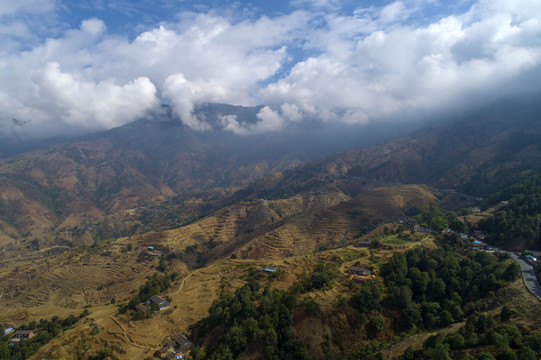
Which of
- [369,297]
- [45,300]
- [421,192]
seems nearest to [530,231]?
[369,297]

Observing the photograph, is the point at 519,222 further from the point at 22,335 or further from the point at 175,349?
the point at 22,335

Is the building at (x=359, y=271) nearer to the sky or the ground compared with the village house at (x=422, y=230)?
nearer to the sky

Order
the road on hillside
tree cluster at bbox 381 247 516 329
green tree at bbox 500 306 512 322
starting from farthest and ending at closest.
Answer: tree cluster at bbox 381 247 516 329 → the road on hillside → green tree at bbox 500 306 512 322

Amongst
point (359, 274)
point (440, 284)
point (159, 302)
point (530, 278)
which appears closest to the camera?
point (530, 278)

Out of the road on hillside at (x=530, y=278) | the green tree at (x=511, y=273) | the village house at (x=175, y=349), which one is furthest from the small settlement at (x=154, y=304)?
the road on hillside at (x=530, y=278)

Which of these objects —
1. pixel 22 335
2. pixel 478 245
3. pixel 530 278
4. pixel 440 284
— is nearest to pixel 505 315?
pixel 440 284

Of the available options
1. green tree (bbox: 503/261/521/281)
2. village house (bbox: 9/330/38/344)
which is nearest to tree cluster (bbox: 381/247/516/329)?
green tree (bbox: 503/261/521/281)

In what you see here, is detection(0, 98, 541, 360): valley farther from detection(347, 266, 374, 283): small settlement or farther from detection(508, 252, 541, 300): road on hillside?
detection(508, 252, 541, 300): road on hillside

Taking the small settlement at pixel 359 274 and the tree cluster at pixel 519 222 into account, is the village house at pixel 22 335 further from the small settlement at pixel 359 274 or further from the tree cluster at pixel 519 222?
the tree cluster at pixel 519 222
